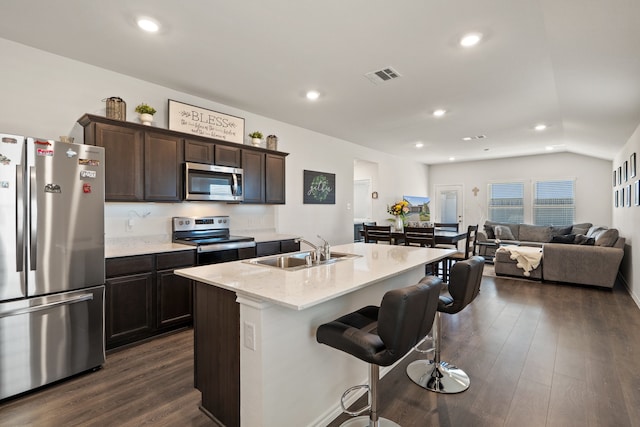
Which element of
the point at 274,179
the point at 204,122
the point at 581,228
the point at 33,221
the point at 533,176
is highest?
the point at 204,122

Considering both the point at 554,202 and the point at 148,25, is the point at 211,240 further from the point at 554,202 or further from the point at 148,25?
the point at 554,202

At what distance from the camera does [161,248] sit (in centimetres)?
314

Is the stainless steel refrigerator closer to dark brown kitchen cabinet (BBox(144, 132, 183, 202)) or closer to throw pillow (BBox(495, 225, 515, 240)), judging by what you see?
dark brown kitchen cabinet (BBox(144, 132, 183, 202))

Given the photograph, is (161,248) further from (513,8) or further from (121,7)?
(513,8)

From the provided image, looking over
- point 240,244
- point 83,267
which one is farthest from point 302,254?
point 83,267

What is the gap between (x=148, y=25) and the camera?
7.87 ft

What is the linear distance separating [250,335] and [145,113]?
2.68 meters

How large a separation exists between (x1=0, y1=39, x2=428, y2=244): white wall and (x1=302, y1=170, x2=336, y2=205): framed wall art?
0.11m

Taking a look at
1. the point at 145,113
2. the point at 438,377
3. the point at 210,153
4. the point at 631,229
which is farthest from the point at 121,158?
the point at 631,229

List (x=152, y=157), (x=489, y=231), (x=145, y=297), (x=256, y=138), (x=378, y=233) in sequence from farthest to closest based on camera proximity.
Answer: (x=489, y=231) < (x=378, y=233) < (x=256, y=138) < (x=152, y=157) < (x=145, y=297)

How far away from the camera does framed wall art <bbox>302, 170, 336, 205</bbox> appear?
17.8 ft

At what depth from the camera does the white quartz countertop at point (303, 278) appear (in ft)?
4.88

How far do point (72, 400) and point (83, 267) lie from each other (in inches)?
36.3

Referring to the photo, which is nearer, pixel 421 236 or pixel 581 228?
pixel 421 236
